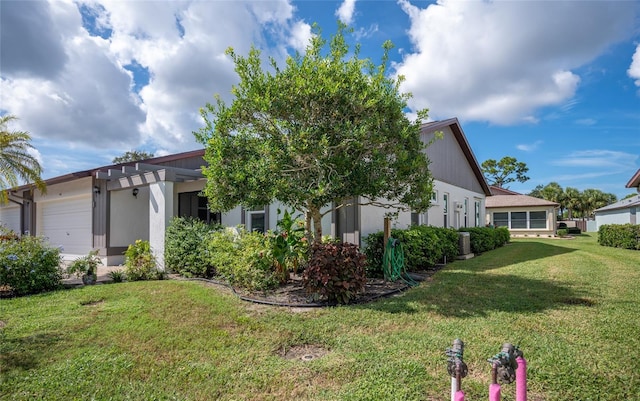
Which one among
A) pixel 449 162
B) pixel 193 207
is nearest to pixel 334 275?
pixel 193 207

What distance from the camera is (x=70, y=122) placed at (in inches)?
514

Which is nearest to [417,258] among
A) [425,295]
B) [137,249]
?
[425,295]

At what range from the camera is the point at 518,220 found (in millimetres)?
29062

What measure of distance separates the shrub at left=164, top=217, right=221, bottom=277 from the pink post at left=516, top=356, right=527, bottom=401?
7.62 metres

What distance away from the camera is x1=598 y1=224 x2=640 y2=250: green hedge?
16234 millimetres

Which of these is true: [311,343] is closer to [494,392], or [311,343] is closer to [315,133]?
[494,392]

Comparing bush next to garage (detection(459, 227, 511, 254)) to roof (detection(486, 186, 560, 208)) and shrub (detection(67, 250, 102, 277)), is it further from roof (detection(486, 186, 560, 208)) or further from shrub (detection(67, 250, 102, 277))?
shrub (detection(67, 250, 102, 277))

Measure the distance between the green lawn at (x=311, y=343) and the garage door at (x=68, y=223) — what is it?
708cm

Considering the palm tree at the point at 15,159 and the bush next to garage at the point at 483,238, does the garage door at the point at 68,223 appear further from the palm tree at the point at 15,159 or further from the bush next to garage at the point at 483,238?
the bush next to garage at the point at 483,238

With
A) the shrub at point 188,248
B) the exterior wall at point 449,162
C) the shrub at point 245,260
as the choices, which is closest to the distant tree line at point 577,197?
the exterior wall at point 449,162

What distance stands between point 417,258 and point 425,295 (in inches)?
111

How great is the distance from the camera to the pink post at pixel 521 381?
1.95 meters

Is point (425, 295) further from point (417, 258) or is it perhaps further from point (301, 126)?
point (301, 126)

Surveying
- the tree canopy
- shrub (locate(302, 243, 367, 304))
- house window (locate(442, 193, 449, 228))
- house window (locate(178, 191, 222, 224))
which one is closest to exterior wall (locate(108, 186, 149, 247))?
house window (locate(178, 191, 222, 224))
